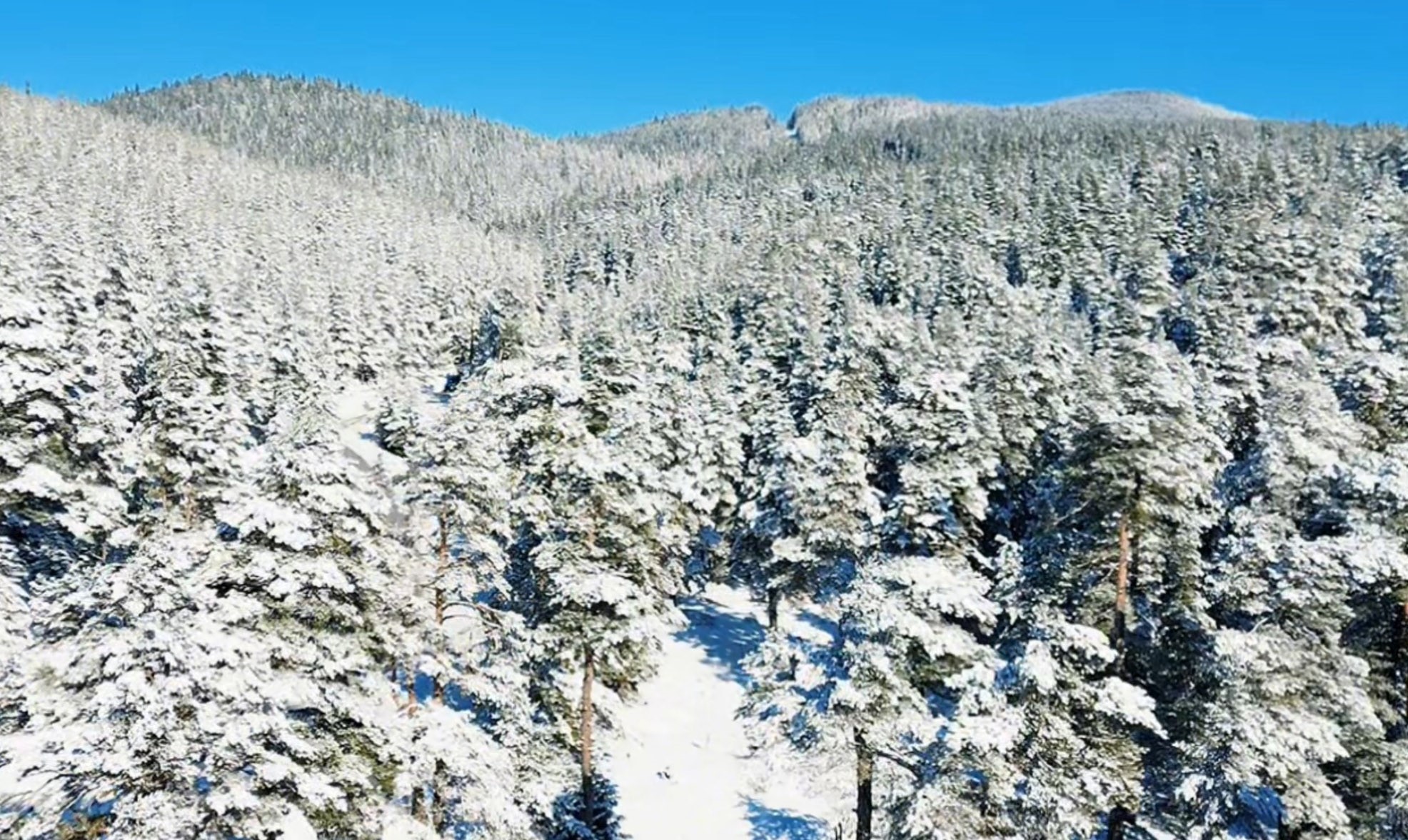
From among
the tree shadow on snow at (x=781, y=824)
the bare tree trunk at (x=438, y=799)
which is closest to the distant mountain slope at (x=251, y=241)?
the tree shadow on snow at (x=781, y=824)

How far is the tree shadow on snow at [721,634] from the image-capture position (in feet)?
137

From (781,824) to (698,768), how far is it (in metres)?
4.36

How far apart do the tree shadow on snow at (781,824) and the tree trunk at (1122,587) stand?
11373 mm

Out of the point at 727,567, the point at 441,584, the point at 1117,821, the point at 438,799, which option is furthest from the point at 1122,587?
the point at 727,567

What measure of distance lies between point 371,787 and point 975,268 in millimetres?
89992

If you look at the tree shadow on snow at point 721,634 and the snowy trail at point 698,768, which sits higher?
the tree shadow on snow at point 721,634

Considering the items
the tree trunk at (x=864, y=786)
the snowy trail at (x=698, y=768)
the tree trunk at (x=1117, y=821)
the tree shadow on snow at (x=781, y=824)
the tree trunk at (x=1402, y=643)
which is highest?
the tree trunk at (x=1402, y=643)

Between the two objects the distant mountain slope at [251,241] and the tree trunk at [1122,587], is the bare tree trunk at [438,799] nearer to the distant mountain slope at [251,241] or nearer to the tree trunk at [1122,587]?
the tree trunk at [1122,587]

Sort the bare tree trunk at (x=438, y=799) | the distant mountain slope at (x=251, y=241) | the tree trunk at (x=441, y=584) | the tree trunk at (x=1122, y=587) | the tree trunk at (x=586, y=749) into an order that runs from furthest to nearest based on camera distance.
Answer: the distant mountain slope at (x=251, y=241) → the tree trunk at (x=1122, y=587) → the tree trunk at (x=586, y=749) → the tree trunk at (x=441, y=584) → the bare tree trunk at (x=438, y=799)

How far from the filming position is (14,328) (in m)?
19.1

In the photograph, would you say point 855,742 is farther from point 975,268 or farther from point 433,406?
point 975,268

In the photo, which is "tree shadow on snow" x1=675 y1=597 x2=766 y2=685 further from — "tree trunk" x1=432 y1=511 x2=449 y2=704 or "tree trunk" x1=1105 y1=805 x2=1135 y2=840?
"tree trunk" x1=432 y1=511 x2=449 y2=704

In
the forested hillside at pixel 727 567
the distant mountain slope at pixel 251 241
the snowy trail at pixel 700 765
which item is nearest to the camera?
the forested hillside at pixel 727 567

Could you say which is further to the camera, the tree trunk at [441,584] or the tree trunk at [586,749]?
the tree trunk at [586,749]
